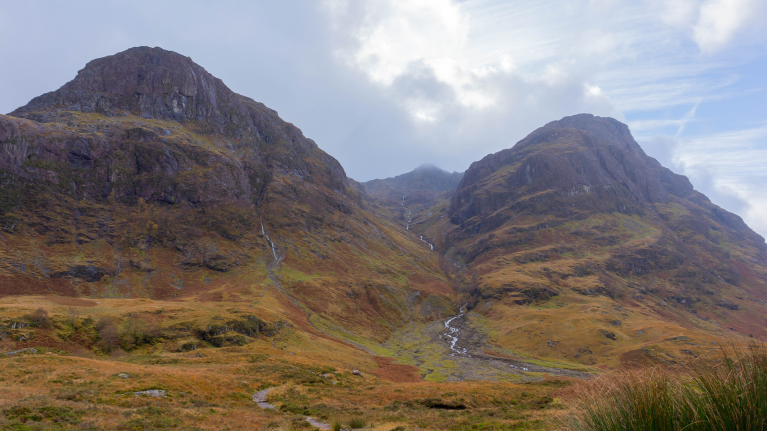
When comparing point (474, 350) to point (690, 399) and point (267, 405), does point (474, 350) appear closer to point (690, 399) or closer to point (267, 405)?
point (267, 405)

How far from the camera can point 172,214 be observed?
13075 centimetres

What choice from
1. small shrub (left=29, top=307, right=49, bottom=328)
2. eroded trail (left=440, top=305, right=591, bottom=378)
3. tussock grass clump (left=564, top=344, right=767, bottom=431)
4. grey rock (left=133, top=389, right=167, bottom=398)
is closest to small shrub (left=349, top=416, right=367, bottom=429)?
tussock grass clump (left=564, top=344, right=767, bottom=431)

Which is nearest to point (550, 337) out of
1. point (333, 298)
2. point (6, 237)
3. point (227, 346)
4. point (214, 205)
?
point (333, 298)

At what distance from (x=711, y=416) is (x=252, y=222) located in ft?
519

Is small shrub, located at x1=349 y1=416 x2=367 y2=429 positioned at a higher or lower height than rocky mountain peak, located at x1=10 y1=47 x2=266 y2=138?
lower

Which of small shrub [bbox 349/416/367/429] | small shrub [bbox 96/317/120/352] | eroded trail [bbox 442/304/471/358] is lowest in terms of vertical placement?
small shrub [bbox 96/317/120/352]

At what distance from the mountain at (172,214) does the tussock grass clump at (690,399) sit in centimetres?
8932

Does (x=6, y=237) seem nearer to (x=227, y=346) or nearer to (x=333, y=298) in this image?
(x=227, y=346)

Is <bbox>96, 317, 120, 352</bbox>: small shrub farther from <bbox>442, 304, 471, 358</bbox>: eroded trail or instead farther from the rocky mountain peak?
the rocky mountain peak

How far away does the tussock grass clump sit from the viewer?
560 cm

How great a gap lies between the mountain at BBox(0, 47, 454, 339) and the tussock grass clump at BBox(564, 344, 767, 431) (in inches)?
3516

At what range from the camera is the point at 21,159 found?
11056cm

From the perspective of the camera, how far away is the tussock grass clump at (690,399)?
5.60 meters

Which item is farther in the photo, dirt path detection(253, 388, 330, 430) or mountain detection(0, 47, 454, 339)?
mountain detection(0, 47, 454, 339)
